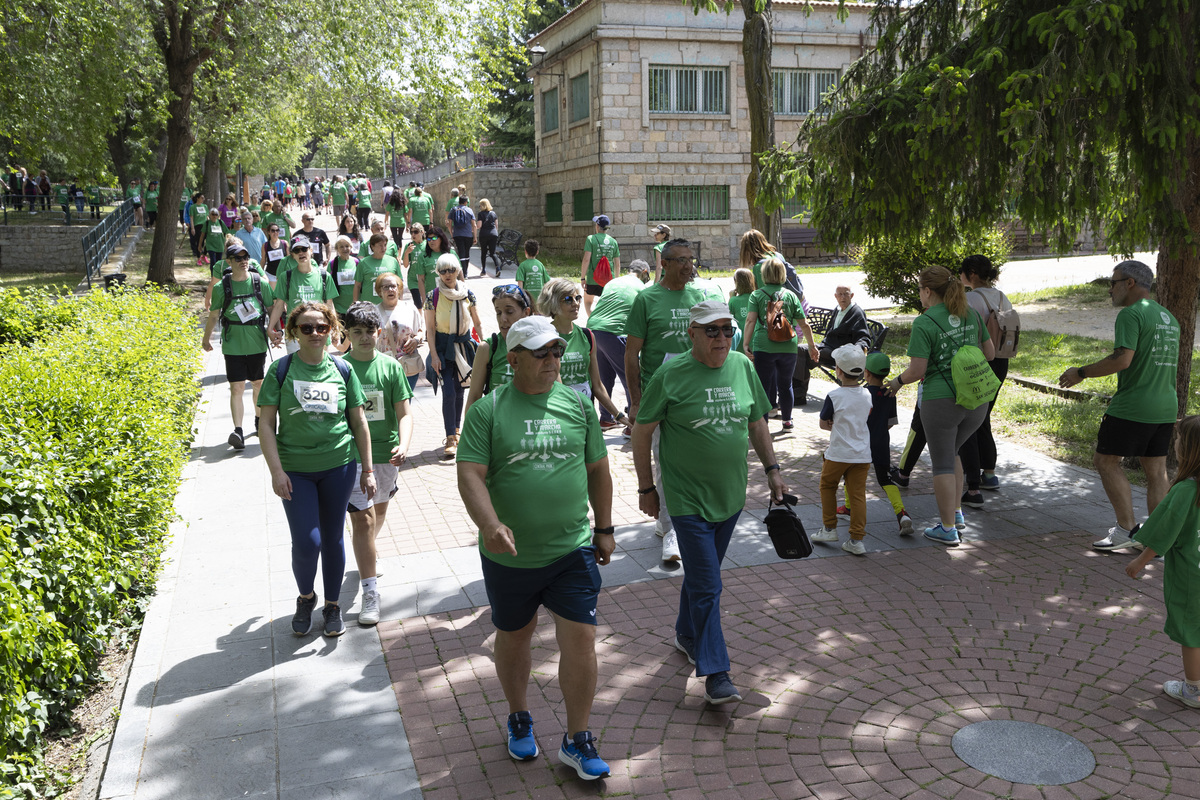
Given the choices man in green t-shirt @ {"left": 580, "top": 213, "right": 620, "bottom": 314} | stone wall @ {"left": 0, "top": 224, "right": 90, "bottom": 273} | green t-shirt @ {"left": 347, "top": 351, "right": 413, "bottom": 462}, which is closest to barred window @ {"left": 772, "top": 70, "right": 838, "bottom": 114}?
man in green t-shirt @ {"left": 580, "top": 213, "right": 620, "bottom": 314}

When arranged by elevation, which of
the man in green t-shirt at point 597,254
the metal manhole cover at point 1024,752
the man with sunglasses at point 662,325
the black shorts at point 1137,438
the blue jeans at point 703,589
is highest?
the man in green t-shirt at point 597,254

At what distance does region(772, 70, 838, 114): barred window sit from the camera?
28.1 m

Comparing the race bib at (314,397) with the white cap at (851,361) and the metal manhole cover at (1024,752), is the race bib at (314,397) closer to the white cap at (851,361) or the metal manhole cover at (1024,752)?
the white cap at (851,361)

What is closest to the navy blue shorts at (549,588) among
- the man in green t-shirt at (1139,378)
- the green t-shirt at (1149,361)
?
the man in green t-shirt at (1139,378)

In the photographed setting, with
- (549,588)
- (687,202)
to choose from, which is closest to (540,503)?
(549,588)

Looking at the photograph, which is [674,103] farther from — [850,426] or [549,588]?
[549,588]

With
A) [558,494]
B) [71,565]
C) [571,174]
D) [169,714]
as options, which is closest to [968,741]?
[558,494]

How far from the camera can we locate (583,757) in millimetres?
3941

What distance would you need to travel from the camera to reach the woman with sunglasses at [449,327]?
896 cm

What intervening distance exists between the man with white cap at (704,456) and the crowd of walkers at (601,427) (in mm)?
10

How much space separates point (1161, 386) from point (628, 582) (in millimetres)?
3648

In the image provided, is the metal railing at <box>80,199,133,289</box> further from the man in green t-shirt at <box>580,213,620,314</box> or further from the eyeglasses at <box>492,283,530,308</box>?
the eyeglasses at <box>492,283,530,308</box>

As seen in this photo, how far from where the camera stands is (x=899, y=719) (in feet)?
14.6

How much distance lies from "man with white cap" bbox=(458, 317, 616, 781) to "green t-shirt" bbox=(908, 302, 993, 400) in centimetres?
332
